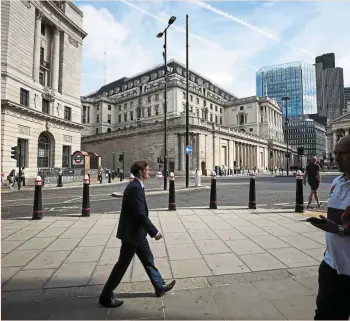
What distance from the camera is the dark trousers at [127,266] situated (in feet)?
10.2

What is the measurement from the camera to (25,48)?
29750mm

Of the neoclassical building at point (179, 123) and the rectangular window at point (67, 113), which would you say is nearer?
the rectangular window at point (67, 113)

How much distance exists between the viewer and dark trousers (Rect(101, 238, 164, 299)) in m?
3.11

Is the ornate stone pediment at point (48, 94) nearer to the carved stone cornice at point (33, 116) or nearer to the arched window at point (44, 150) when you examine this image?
the carved stone cornice at point (33, 116)

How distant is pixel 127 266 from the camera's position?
3244 millimetres

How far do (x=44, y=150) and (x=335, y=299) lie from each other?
115 feet

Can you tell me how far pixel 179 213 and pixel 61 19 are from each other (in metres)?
36.6

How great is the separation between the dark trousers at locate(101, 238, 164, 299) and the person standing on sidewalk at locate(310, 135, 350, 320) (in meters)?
1.79

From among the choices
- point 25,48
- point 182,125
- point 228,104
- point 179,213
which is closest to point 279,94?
point 228,104

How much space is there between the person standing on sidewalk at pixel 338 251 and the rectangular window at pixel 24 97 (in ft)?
107

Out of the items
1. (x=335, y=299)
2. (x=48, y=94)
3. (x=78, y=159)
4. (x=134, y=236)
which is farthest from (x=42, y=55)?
(x=335, y=299)

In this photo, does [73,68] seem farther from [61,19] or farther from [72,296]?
[72,296]

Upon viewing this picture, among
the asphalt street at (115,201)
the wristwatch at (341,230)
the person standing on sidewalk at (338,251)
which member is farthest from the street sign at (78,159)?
the wristwatch at (341,230)

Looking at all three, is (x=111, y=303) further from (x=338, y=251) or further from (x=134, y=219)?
(x=338, y=251)
